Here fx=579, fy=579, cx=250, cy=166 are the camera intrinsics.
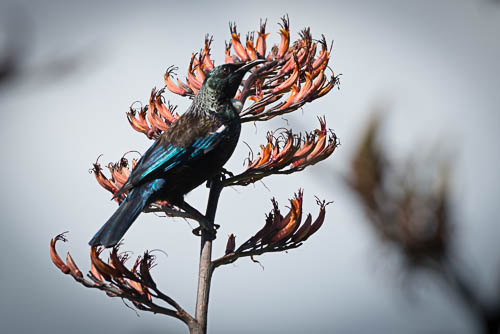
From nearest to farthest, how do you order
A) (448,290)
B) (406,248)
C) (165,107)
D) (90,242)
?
(448,290) → (406,248) → (90,242) → (165,107)

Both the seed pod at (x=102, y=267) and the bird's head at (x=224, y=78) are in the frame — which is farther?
the bird's head at (x=224, y=78)

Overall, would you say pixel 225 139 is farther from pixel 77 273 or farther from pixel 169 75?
pixel 77 273

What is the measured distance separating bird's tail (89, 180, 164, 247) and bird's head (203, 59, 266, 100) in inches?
28.0

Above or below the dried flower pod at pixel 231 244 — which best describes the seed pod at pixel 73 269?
above

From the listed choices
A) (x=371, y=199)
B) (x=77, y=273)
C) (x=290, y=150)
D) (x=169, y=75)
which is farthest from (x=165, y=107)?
(x=371, y=199)

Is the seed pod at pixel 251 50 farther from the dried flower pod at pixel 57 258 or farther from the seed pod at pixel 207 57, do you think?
the dried flower pod at pixel 57 258

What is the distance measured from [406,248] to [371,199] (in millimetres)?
94

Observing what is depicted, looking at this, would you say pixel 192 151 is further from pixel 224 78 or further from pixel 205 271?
pixel 205 271

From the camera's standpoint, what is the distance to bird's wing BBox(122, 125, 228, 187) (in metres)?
3.65

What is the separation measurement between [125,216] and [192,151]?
1.91 ft


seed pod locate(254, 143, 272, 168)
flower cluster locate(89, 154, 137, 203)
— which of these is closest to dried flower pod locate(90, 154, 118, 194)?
flower cluster locate(89, 154, 137, 203)

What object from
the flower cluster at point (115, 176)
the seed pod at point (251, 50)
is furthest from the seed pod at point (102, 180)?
the seed pod at point (251, 50)

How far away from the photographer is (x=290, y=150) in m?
3.55

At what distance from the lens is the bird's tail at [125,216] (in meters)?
3.31
